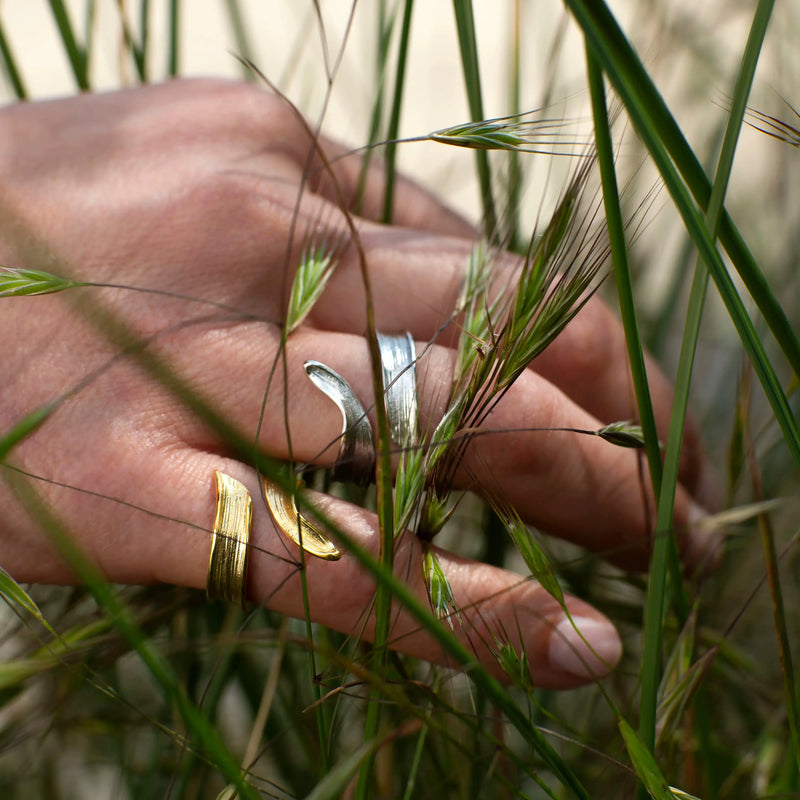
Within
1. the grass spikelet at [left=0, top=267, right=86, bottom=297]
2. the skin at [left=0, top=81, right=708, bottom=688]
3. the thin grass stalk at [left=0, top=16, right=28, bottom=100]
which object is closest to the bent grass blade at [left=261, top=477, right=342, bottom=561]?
the skin at [left=0, top=81, right=708, bottom=688]

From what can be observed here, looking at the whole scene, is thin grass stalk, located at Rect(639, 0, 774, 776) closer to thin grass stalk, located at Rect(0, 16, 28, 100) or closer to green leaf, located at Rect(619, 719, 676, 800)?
green leaf, located at Rect(619, 719, 676, 800)

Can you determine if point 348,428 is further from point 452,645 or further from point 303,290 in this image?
point 452,645

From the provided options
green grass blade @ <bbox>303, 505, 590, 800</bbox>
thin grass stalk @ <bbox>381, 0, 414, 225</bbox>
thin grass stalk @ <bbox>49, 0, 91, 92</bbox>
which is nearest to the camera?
green grass blade @ <bbox>303, 505, 590, 800</bbox>

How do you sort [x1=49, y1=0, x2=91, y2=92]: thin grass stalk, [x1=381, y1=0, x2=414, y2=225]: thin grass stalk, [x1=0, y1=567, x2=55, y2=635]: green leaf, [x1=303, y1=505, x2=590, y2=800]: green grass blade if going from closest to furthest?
[x1=303, y1=505, x2=590, y2=800]: green grass blade → [x1=0, y1=567, x2=55, y2=635]: green leaf → [x1=381, y1=0, x2=414, y2=225]: thin grass stalk → [x1=49, y1=0, x2=91, y2=92]: thin grass stalk

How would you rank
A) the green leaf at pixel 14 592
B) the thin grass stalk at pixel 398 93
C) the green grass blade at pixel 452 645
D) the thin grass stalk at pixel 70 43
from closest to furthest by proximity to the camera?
the green grass blade at pixel 452 645 < the green leaf at pixel 14 592 < the thin grass stalk at pixel 398 93 < the thin grass stalk at pixel 70 43

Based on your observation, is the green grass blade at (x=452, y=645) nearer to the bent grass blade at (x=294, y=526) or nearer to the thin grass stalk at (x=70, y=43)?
the bent grass blade at (x=294, y=526)

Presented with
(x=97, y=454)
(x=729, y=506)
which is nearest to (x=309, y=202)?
(x=97, y=454)

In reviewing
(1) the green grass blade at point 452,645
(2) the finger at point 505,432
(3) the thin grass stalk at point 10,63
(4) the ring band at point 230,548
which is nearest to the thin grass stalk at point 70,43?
(3) the thin grass stalk at point 10,63
